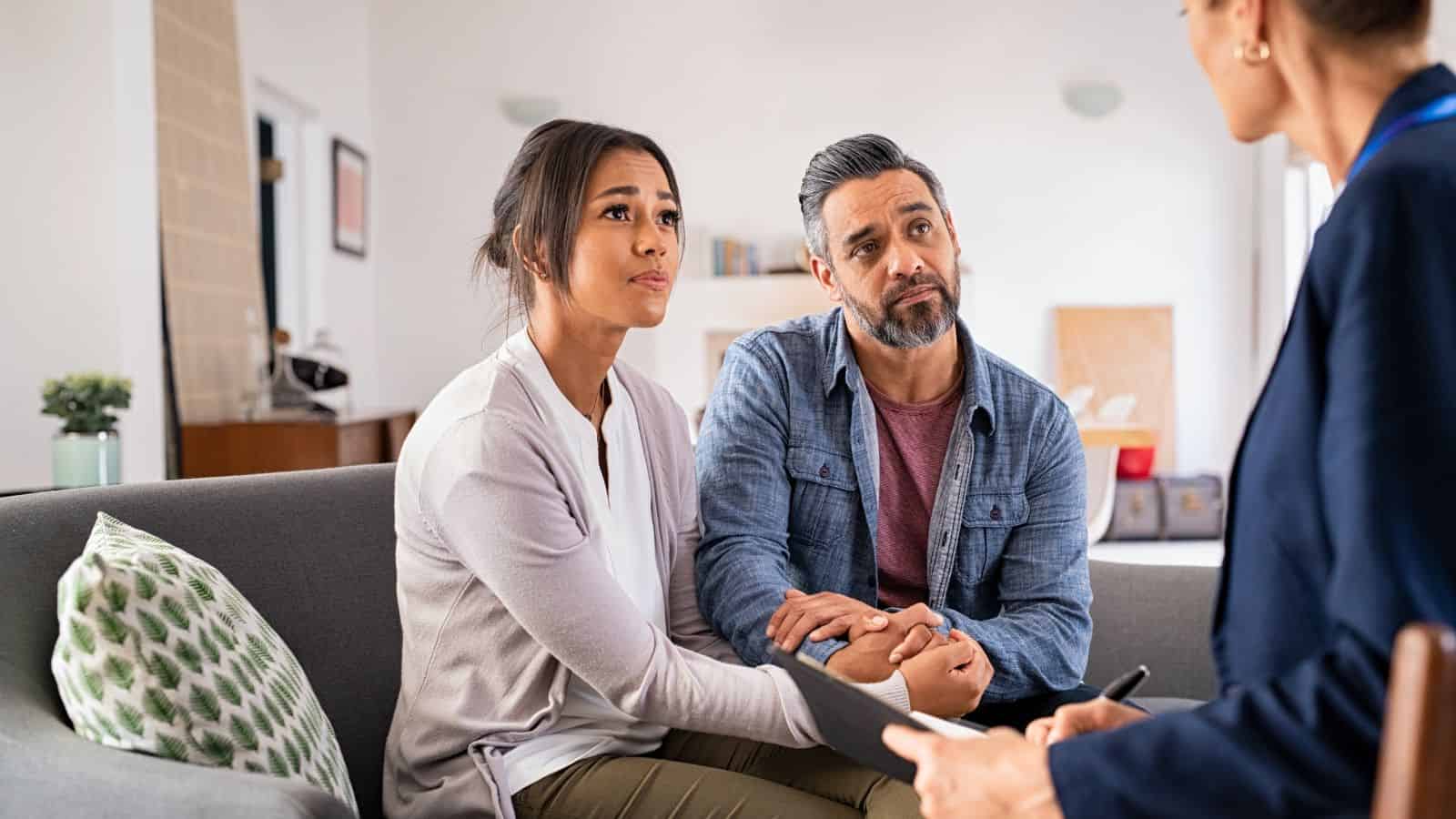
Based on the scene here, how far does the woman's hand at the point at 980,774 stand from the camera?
96cm

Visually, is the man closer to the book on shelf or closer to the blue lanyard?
the blue lanyard

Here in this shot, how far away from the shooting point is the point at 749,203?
26.0 feet

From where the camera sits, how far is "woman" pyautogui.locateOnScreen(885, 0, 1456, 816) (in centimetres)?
80

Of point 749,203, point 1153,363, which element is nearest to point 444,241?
point 749,203

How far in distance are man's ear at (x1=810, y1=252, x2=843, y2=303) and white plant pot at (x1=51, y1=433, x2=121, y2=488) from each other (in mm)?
2346

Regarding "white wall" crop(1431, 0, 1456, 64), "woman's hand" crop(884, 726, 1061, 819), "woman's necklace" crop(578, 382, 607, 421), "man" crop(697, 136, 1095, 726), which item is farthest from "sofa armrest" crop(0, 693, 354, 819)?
"white wall" crop(1431, 0, 1456, 64)

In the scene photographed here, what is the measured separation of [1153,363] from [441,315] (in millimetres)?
4227

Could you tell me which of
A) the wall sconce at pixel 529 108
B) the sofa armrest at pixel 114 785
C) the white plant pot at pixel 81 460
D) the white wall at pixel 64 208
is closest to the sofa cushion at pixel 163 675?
the sofa armrest at pixel 114 785

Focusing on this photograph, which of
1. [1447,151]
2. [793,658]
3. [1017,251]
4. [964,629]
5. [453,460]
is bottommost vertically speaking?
[964,629]

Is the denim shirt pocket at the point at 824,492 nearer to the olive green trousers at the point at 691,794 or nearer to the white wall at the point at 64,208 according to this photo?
the olive green trousers at the point at 691,794

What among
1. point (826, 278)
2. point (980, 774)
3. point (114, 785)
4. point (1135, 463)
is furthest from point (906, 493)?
point (1135, 463)

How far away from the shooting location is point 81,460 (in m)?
3.76

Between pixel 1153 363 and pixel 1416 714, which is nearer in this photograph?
pixel 1416 714

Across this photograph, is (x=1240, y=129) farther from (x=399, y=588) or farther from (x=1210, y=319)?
(x=1210, y=319)
